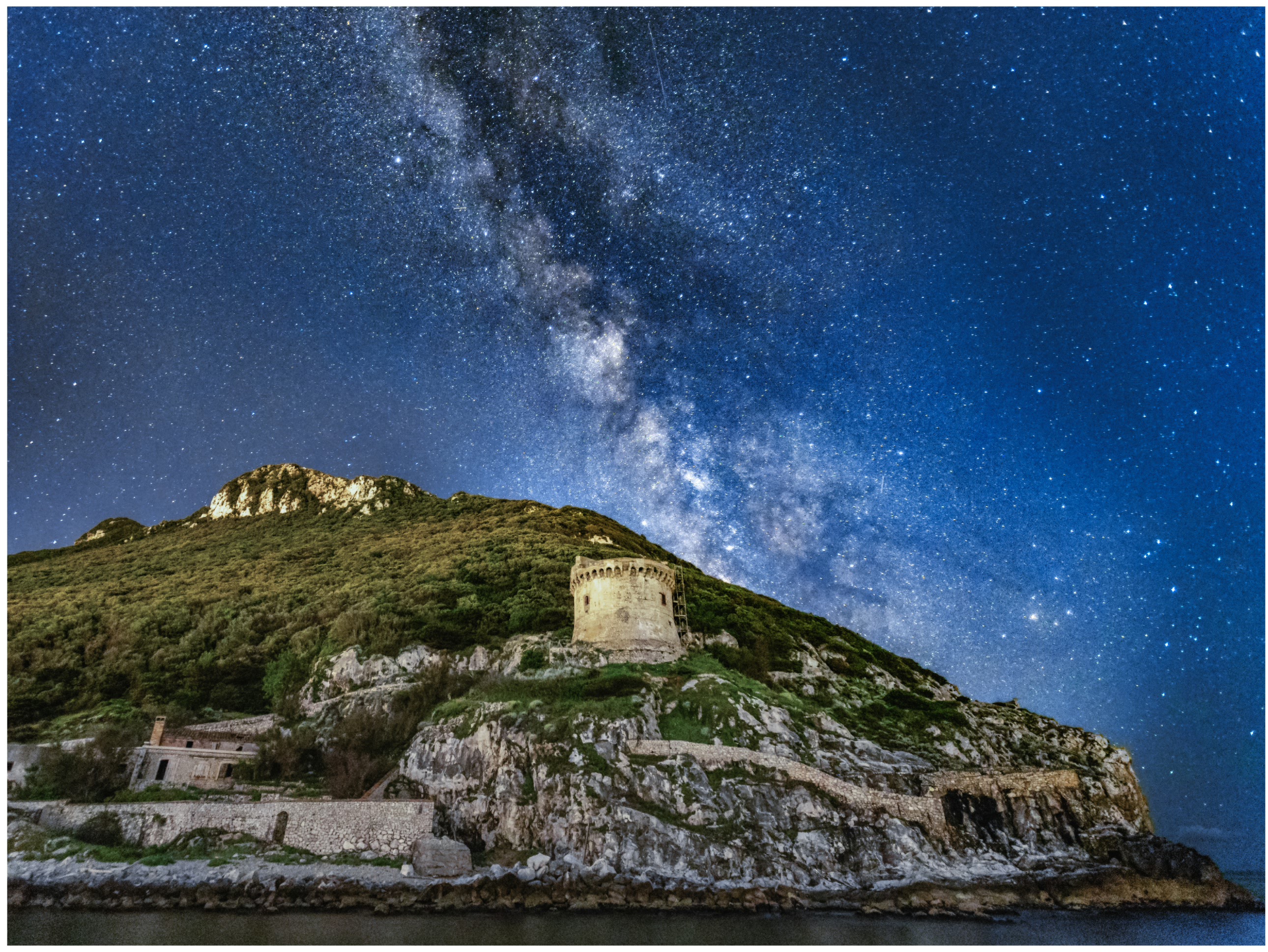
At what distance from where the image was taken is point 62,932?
25.0 metres

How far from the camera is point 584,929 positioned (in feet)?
87.1

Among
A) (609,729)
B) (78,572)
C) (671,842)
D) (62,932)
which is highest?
(78,572)

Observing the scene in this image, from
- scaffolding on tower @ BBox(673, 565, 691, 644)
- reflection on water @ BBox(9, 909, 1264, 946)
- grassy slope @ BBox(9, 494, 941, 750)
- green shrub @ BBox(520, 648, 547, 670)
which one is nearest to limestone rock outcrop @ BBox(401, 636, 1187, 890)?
reflection on water @ BBox(9, 909, 1264, 946)

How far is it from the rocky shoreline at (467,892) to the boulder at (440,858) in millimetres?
1027

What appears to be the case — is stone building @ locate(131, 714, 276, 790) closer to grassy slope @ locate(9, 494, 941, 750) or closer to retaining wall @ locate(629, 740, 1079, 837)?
grassy slope @ locate(9, 494, 941, 750)

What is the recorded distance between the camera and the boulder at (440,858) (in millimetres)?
33125

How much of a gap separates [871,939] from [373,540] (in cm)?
7299

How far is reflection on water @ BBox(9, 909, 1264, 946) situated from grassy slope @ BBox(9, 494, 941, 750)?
24527 millimetres

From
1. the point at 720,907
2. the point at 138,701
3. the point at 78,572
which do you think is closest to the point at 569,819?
the point at 720,907

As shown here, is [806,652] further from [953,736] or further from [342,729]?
[342,729]

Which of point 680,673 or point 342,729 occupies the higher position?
point 680,673

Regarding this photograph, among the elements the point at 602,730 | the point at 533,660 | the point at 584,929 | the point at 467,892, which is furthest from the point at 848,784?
the point at 533,660

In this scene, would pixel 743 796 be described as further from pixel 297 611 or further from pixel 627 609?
pixel 297 611

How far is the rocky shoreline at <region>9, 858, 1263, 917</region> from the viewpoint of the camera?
29266 millimetres
